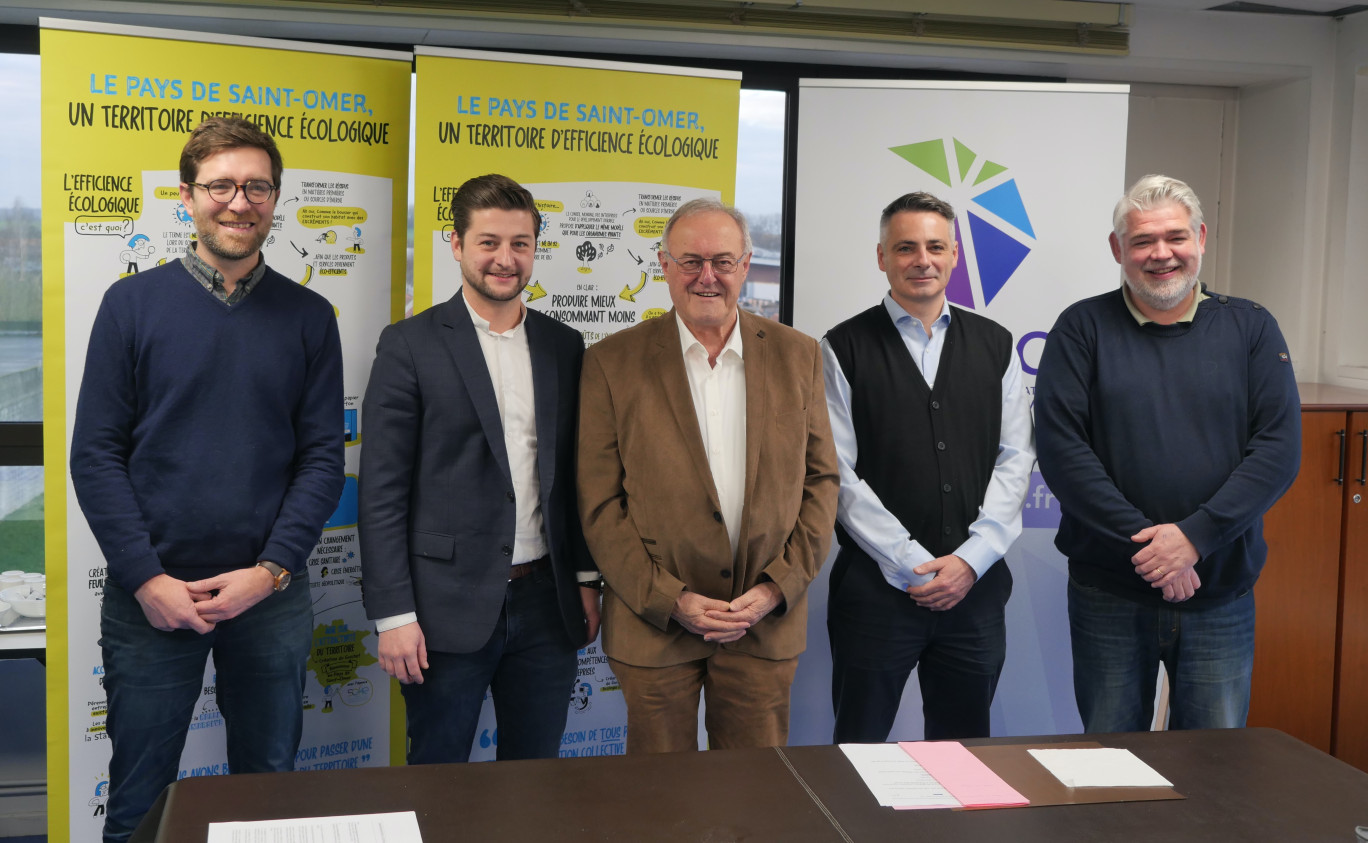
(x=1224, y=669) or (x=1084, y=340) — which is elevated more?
(x=1084, y=340)

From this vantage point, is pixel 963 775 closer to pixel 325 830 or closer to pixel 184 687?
pixel 325 830

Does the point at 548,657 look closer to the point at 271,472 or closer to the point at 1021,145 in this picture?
the point at 271,472

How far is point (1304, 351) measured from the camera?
4219 millimetres

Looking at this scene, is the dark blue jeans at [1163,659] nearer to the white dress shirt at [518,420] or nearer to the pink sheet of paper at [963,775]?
the pink sheet of paper at [963,775]

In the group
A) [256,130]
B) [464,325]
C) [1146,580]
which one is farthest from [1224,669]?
[256,130]

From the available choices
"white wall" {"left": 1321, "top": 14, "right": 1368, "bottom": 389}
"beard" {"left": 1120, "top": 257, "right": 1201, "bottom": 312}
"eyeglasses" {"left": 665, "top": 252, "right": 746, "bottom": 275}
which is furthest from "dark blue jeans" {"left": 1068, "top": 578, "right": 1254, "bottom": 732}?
"white wall" {"left": 1321, "top": 14, "right": 1368, "bottom": 389}

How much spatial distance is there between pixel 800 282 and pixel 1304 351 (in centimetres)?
229

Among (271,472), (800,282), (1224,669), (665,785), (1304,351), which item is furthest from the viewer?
(1304,351)

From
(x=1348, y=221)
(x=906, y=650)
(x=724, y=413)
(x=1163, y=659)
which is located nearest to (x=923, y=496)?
(x=906, y=650)

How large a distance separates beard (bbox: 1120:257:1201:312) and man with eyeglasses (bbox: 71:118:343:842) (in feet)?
6.61

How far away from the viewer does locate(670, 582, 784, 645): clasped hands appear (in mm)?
2312

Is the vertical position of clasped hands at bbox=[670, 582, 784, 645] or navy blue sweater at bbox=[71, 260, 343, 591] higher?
navy blue sweater at bbox=[71, 260, 343, 591]

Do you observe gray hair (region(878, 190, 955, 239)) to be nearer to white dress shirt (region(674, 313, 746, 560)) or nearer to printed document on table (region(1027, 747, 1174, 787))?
white dress shirt (region(674, 313, 746, 560))

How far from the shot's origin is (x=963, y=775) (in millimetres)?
1626
